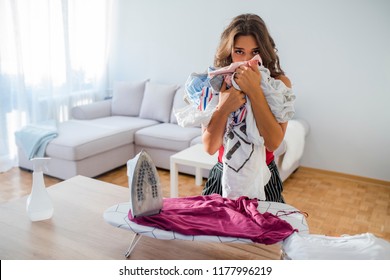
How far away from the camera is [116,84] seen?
3914mm

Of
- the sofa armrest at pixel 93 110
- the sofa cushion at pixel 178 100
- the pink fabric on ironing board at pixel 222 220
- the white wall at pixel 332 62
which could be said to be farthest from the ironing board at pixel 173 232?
the sofa armrest at pixel 93 110

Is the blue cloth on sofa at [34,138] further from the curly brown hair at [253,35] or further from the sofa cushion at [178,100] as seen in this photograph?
the curly brown hair at [253,35]

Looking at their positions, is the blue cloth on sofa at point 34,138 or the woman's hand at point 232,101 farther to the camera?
the blue cloth on sofa at point 34,138

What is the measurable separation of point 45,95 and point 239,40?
9.36 ft

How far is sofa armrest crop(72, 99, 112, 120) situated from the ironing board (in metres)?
2.68

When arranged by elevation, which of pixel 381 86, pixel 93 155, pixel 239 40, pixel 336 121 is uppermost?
pixel 239 40

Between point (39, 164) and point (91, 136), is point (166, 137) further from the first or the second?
point (39, 164)

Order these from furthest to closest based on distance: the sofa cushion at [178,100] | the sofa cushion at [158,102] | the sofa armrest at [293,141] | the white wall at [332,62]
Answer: the sofa cushion at [158,102]
the sofa cushion at [178,100]
the white wall at [332,62]
the sofa armrest at [293,141]

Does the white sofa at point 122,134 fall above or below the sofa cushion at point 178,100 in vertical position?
below

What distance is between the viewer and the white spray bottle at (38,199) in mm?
1231

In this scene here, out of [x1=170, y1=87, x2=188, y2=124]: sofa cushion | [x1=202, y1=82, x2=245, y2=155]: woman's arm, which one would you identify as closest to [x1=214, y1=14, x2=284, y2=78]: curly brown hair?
[x1=202, y1=82, x2=245, y2=155]: woman's arm

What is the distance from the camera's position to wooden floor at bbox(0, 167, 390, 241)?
2.30 m

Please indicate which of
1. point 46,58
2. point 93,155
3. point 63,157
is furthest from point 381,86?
point 46,58

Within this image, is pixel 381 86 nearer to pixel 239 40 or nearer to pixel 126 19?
pixel 239 40
